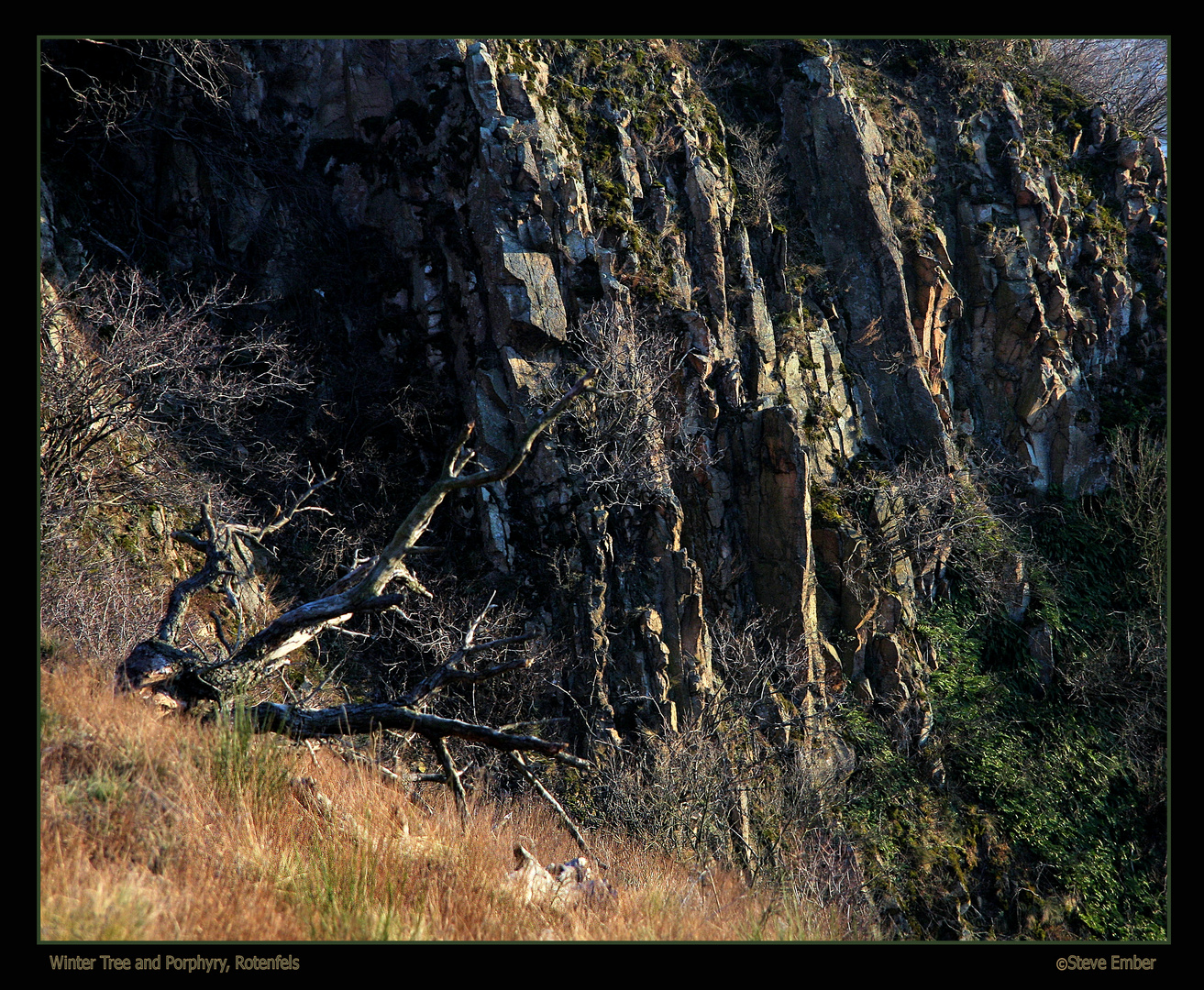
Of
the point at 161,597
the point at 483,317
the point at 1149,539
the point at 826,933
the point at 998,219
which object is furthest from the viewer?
the point at 998,219

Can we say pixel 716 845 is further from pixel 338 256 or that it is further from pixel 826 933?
pixel 338 256

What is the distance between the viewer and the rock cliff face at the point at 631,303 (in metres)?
11.7

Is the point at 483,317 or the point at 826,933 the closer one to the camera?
the point at 826,933

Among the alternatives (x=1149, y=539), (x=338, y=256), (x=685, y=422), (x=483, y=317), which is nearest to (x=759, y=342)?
(x=685, y=422)

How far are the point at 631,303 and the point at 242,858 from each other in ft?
35.3

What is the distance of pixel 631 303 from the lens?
12445 mm

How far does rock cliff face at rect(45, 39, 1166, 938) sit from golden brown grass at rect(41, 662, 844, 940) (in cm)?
688

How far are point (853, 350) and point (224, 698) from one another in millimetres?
13554

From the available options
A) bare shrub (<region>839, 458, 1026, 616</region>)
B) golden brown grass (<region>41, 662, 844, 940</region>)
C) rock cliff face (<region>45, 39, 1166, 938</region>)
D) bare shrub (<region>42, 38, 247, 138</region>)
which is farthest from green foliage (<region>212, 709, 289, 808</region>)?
bare shrub (<region>42, 38, 247, 138</region>)

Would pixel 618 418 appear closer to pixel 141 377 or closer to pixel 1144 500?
pixel 141 377

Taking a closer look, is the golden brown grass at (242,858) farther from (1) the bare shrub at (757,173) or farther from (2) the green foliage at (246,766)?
(1) the bare shrub at (757,173)

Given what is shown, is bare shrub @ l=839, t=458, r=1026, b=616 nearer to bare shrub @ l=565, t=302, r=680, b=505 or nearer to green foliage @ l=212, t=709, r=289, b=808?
bare shrub @ l=565, t=302, r=680, b=505

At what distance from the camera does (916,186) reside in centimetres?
1527

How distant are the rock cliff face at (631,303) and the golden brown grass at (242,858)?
6.88 meters
